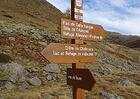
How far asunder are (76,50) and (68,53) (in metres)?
0.35

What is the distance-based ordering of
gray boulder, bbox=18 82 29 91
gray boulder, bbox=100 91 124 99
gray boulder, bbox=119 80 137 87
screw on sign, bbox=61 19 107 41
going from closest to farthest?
screw on sign, bbox=61 19 107 41 → gray boulder, bbox=100 91 124 99 → gray boulder, bbox=18 82 29 91 → gray boulder, bbox=119 80 137 87

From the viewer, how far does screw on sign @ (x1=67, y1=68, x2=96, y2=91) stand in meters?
9.06

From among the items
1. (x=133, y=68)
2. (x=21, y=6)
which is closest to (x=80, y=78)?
(x=133, y=68)

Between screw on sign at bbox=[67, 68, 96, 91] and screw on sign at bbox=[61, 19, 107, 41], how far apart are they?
0.99 metres

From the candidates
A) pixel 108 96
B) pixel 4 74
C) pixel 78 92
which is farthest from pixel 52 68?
pixel 78 92

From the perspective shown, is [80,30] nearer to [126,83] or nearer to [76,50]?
[76,50]

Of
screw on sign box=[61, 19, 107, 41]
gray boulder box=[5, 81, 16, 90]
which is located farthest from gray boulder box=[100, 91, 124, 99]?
screw on sign box=[61, 19, 107, 41]

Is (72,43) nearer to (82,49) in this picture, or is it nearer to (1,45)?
(82,49)

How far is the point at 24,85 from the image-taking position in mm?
18688

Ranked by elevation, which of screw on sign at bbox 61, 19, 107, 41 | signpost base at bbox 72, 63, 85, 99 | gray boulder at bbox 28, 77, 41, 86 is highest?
screw on sign at bbox 61, 19, 107, 41

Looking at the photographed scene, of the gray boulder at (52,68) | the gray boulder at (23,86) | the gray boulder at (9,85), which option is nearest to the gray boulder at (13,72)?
the gray boulder at (9,85)

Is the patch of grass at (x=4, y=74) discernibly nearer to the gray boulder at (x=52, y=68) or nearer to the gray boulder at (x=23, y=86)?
the gray boulder at (x=23, y=86)

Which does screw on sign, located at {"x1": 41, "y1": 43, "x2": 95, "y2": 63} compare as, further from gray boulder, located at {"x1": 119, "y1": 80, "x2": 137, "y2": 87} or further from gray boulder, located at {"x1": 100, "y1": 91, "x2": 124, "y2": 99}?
gray boulder, located at {"x1": 119, "y1": 80, "x2": 137, "y2": 87}

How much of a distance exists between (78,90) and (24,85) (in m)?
9.51
